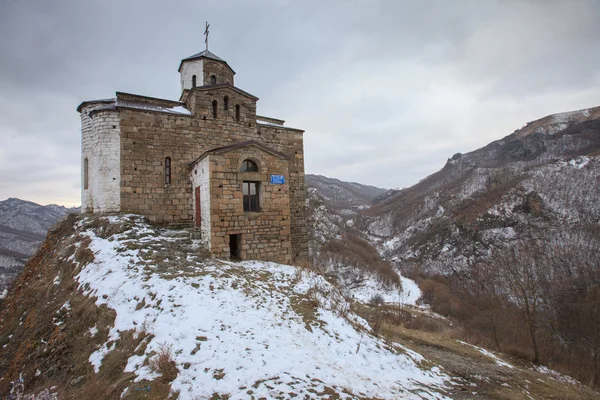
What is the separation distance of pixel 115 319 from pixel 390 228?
6718 centimetres

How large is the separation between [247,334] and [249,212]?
18.8ft

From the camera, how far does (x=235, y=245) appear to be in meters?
11.3

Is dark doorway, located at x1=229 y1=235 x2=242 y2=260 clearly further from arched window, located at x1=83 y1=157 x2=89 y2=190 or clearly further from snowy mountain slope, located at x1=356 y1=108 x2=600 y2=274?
snowy mountain slope, located at x1=356 y1=108 x2=600 y2=274

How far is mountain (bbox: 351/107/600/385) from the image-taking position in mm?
17141

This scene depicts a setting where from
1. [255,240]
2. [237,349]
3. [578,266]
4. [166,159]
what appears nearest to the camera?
[237,349]

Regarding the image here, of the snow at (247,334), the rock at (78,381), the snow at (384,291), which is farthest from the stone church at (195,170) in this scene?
the snow at (384,291)

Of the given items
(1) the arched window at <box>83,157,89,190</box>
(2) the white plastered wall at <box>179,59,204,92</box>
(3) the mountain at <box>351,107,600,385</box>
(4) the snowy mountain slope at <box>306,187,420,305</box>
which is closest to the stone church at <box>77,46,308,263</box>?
(1) the arched window at <box>83,157,89,190</box>

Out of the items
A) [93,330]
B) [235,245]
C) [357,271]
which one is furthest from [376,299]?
[93,330]

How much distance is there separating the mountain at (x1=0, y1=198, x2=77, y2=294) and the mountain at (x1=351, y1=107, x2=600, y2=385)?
83.9 metres

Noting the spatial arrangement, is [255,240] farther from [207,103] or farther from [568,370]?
[568,370]

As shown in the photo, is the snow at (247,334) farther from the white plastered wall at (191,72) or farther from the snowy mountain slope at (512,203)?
the snowy mountain slope at (512,203)

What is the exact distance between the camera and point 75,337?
244 inches

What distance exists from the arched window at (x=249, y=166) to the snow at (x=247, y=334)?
3.86 m

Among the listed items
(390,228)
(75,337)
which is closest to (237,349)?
(75,337)
